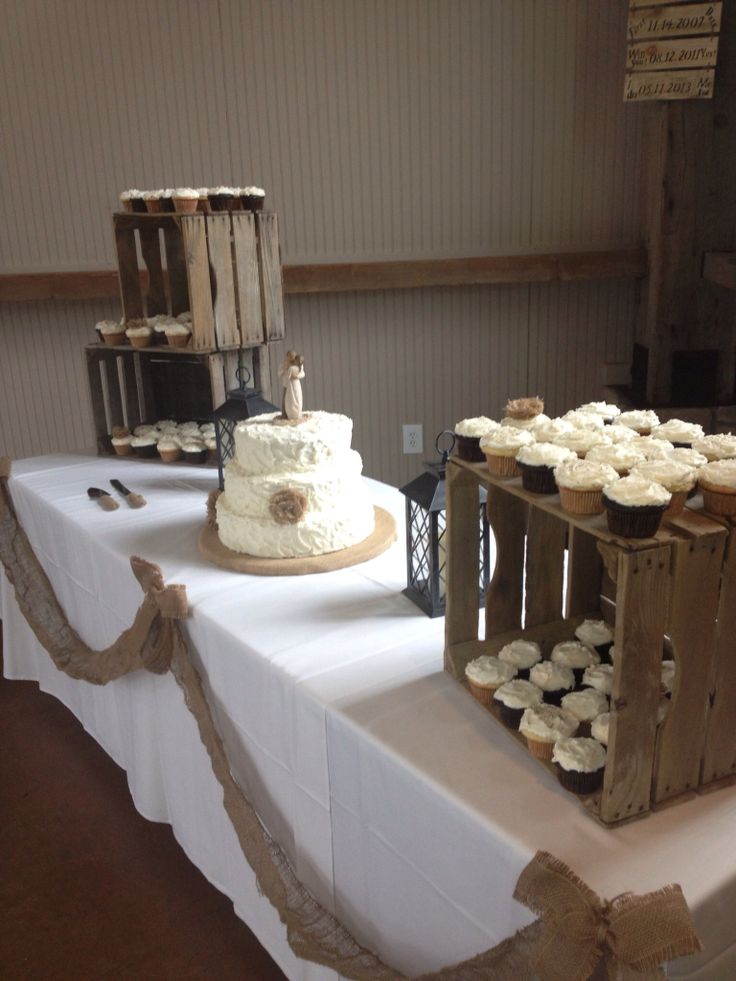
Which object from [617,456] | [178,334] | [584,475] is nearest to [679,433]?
[617,456]

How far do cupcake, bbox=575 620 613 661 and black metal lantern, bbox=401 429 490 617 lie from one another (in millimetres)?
220

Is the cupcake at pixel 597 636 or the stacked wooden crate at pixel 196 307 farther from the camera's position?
the stacked wooden crate at pixel 196 307

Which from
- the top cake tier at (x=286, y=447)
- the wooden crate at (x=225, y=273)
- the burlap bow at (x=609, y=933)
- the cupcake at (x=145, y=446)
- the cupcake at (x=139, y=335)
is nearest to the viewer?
the burlap bow at (x=609, y=933)

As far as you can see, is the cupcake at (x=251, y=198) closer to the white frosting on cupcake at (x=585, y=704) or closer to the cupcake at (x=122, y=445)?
the cupcake at (x=122, y=445)

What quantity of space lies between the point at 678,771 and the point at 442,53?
3.60 meters

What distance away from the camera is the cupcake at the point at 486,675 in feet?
4.77

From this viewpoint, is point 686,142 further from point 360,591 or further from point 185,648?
A: point 185,648

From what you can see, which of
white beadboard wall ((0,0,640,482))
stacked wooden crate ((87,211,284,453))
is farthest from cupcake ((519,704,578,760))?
white beadboard wall ((0,0,640,482))

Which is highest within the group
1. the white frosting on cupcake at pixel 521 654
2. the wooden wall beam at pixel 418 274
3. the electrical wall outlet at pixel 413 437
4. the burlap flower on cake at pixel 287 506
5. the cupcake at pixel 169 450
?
the wooden wall beam at pixel 418 274

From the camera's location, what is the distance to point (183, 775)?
211 centimetres

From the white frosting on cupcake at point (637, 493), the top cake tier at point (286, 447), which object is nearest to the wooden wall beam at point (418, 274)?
the top cake tier at point (286, 447)

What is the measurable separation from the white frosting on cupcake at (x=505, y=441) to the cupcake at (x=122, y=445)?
205cm

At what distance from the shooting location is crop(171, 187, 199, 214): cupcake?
2.75m

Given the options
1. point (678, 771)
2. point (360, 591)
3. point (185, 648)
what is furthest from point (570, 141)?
point (678, 771)
